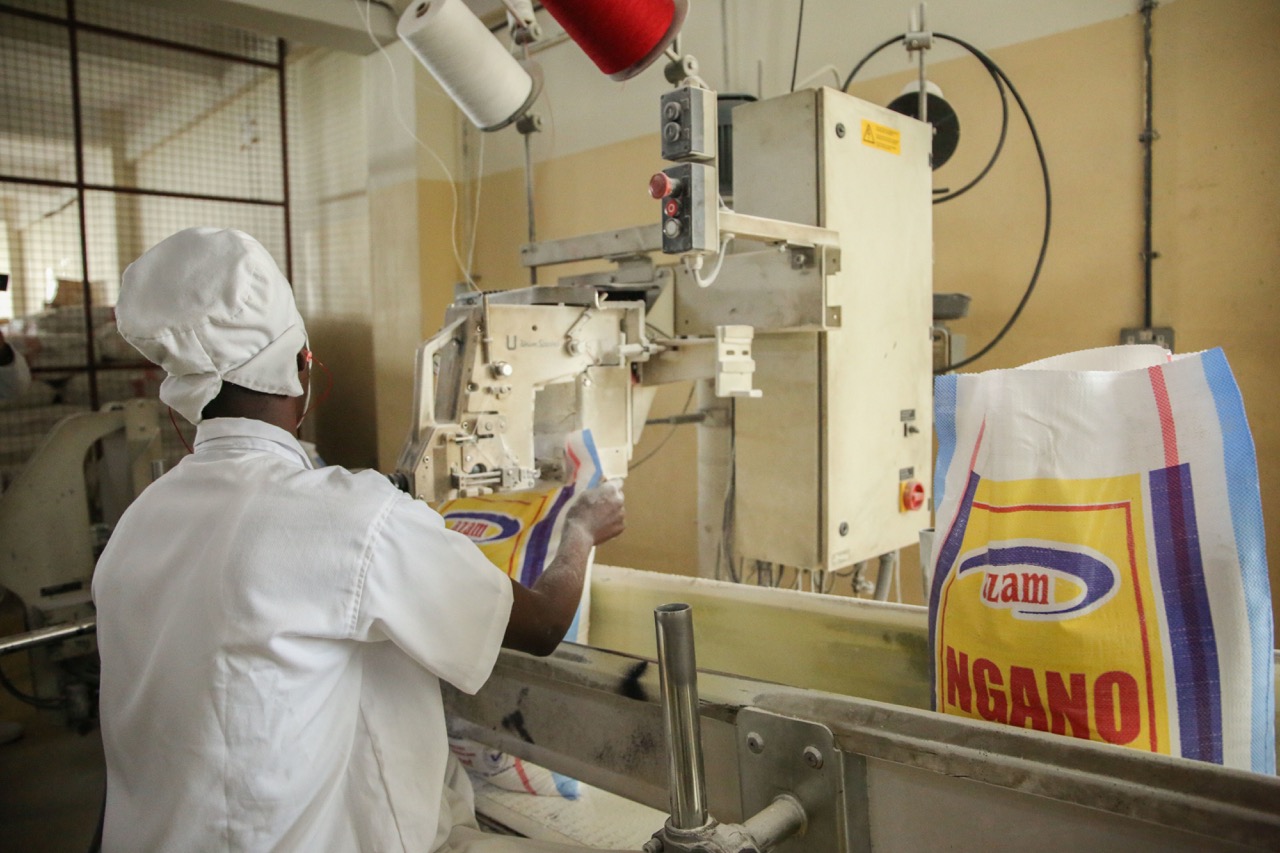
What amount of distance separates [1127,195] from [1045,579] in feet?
6.23

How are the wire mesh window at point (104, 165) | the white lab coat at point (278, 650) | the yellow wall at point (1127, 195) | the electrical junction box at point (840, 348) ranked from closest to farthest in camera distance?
the white lab coat at point (278, 650)
the electrical junction box at point (840, 348)
the yellow wall at point (1127, 195)
the wire mesh window at point (104, 165)

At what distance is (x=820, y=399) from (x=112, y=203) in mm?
4478

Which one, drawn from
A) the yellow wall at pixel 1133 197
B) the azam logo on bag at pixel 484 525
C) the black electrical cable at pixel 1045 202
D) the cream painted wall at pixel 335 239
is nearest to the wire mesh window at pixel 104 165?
the cream painted wall at pixel 335 239

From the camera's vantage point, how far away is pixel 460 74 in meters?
1.80

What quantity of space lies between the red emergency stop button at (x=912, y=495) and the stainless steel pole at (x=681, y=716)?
1.36m

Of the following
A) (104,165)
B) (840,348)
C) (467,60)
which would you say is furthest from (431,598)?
(104,165)

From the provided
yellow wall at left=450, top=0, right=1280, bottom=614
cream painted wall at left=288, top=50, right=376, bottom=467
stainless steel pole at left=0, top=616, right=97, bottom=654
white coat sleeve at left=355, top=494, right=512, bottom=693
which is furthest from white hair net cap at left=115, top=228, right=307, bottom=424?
cream painted wall at left=288, top=50, right=376, bottom=467

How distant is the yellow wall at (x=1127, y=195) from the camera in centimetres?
210

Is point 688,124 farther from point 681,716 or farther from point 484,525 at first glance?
point 681,716

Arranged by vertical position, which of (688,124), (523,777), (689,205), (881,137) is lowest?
(523,777)

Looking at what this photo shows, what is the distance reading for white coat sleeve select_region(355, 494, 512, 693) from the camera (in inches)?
34.4

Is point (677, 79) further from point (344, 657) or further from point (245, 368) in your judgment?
point (344, 657)

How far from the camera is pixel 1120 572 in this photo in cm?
79

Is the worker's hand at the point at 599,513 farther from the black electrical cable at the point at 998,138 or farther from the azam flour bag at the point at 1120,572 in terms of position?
the black electrical cable at the point at 998,138
